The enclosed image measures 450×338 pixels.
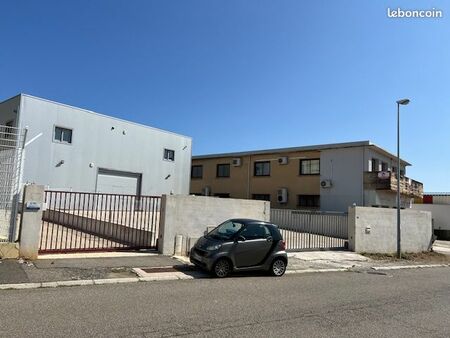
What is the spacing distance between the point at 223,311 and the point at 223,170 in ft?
103

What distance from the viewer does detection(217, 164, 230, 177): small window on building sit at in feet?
123

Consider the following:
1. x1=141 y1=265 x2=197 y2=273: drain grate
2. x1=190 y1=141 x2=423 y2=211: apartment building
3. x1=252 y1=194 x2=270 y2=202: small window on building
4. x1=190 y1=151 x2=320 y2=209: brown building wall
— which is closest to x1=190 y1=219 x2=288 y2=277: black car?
x1=141 y1=265 x2=197 y2=273: drain grate

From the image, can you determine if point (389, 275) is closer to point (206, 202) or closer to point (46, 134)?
point (206, 202)

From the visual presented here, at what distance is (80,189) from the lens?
2534 cm

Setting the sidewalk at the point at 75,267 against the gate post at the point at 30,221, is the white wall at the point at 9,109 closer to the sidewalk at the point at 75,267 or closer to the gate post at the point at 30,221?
the gate post at the point at 30,221

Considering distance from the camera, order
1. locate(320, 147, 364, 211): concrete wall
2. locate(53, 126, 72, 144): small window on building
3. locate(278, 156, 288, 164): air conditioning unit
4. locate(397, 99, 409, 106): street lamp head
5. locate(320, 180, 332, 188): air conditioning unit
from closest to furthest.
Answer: locate(397, 99, 409, 106): street lamp head → locate(53, 126, 72, 144): small window on building → locate(320, 147, 364, 211): concrete wall → locate(320, 180, 332, 188): air conditioning unit → locate(278, 156, 288, 164): air conditioning unit

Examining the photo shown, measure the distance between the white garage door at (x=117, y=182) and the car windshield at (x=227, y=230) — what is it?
56.8ft

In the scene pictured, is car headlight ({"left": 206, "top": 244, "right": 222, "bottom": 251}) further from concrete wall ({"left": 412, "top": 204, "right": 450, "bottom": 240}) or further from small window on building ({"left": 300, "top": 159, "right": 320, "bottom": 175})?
concrete wall ({"left": 412, "top": 204, "right": 450, "bottom": 240})

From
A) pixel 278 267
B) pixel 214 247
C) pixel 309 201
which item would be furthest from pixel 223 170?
pixel 214 247

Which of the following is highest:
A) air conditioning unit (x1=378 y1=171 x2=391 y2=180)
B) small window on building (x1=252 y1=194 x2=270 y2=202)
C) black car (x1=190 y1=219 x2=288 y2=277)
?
air conditioning unit (x1=378 y1=171 x2=391 y2=180)

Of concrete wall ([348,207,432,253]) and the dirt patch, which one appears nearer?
the dirt patch

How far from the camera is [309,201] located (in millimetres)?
31328

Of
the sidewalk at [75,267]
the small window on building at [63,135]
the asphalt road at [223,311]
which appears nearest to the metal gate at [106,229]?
the sidewalk at [75,267]

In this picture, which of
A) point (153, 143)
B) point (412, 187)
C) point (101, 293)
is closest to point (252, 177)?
point (153, 143)
